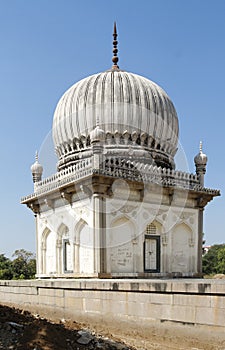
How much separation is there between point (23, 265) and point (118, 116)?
19.9 m

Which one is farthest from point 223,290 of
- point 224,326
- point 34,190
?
point 34,190

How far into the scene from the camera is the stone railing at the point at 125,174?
44.0 ft

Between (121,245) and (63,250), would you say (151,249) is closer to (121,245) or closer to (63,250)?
(121,245)

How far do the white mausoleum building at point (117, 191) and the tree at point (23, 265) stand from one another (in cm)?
1375

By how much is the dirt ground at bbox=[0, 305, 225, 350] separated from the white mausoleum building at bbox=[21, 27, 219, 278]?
4.93 meters

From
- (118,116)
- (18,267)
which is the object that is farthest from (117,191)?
(18,267)

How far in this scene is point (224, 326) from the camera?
6309 millimetres

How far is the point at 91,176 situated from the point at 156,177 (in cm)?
265

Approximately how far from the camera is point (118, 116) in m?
15.5

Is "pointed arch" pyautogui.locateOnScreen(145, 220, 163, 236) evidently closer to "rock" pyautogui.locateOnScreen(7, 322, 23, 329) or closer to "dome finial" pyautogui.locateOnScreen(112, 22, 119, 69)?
"dome finial" pyautogui.locateOnScreen(112, 22, 119, 69)

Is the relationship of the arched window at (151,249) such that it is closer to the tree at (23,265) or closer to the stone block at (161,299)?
the stone block at (161,299)

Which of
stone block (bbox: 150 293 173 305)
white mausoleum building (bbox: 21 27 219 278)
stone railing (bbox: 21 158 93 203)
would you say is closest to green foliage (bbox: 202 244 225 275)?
white mausoleum building (bbox: 21 27 219 278)

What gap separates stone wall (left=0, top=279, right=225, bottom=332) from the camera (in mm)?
6574

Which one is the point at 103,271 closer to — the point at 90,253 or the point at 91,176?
the point at 90,253
